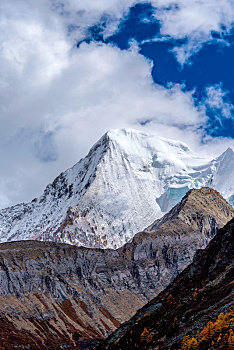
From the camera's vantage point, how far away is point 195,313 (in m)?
63.7

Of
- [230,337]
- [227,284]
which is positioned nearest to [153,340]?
[227,284]

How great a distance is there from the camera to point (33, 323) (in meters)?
197

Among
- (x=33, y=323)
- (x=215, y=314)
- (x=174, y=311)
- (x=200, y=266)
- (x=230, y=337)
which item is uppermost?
(x=33, y=323)

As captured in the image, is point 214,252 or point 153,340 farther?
point 214,252

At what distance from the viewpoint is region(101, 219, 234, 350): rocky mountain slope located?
51250 millimetres

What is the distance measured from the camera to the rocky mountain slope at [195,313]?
2018 inches

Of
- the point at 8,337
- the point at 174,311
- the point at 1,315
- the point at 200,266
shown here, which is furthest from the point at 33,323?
the point at 174,311

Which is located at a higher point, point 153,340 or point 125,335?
point 125,335

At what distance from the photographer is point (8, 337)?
168 m

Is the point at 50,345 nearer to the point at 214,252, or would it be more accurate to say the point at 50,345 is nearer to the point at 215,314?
the point at 214,252

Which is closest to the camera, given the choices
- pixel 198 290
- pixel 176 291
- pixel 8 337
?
pixel 198 290

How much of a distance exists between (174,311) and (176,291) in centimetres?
1282

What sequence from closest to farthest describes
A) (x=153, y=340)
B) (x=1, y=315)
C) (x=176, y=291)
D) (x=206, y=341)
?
(x=206, y=341) < (x=153, y=340) < (x=176, y=291) < (x=1, y=315)

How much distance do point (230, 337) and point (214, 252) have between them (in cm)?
4415
